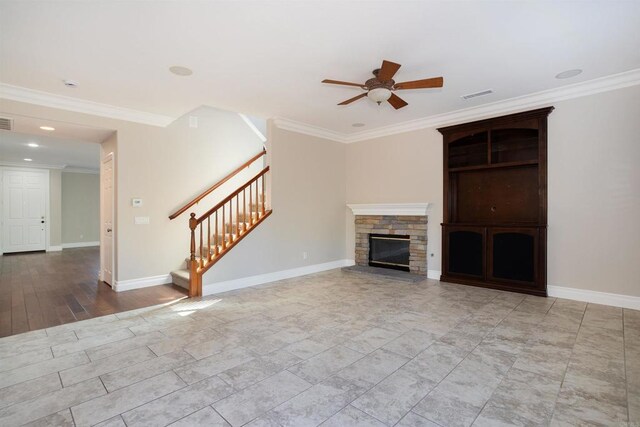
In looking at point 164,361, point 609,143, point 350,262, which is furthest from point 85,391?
point 609,143

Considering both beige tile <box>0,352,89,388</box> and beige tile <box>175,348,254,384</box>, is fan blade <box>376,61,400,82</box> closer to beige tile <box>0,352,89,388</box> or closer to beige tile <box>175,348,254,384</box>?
beige tile <box>175,348,254,384</box>

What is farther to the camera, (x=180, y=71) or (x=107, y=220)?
(x=107, y=220)

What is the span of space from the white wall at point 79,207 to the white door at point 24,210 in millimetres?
711

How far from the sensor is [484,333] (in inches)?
126

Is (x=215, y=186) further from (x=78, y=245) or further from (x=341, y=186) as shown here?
(x=78, y=245)

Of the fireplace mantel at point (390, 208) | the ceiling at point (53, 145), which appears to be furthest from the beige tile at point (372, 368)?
the ceiling at point (53, 145)

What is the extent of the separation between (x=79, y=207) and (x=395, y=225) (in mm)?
10483

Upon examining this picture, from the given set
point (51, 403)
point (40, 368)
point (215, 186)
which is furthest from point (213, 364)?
point (215, 186)

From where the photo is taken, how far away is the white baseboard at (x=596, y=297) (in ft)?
12.8

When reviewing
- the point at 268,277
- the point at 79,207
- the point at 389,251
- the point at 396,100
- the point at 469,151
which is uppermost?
the point at 396,100

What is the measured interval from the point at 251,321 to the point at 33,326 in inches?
91.6

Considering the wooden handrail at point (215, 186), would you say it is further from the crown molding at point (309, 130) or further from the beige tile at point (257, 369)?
the beige tile at point (257, 369)

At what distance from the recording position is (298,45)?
3.05 m

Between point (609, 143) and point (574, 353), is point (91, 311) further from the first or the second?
point (609, 143)
